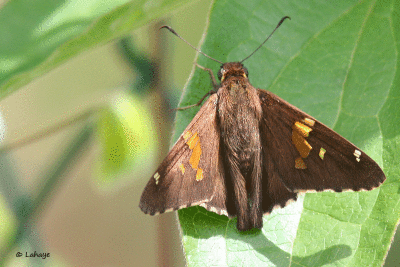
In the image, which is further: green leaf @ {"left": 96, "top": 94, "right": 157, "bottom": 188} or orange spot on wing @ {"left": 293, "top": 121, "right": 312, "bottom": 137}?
green leaf @ {"left": 96, "top": 94, "right": 157, "bottom": 188}

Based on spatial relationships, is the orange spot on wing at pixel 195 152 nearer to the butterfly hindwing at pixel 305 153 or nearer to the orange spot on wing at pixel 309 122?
the butterfly hindwing at pixel 305 153

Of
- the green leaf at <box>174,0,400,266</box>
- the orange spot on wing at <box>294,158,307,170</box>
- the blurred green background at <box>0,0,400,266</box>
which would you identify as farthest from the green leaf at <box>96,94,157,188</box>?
the orange spot on wing at <box>294,158,307,170</box>

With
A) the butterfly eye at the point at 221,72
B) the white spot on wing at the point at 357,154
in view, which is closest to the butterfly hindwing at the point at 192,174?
the butterfly eye at the point at 221,72

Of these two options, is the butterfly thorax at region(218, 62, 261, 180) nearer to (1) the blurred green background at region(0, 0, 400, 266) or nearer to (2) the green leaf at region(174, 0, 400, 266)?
(2) the green leaf at region(174, 0, 400, 266)

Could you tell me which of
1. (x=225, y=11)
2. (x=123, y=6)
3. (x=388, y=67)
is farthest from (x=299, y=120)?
(x=123, y=6)

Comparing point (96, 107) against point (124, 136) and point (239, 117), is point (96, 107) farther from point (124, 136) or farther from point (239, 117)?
point (239, 117)

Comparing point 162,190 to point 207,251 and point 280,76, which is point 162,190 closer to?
point 207,251
